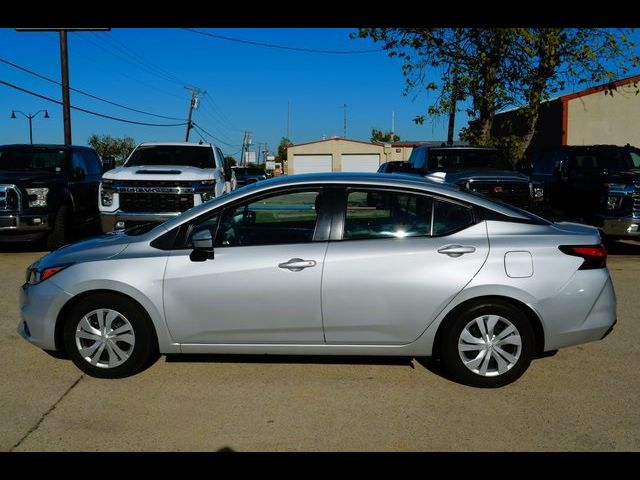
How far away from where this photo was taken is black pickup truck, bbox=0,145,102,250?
1113 cm

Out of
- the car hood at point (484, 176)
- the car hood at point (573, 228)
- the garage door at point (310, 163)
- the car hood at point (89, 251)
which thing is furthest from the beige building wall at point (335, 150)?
the car hood at point (89, 251)

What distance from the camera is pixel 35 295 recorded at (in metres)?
4.89

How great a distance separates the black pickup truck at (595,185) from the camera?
1076 centimetres

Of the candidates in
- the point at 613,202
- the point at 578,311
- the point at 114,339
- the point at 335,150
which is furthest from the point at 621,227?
the point at 335,150

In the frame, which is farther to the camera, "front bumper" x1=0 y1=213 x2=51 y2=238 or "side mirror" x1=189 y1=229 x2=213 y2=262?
"front bumper" x1=0 y1=213 x2=51 y2=238

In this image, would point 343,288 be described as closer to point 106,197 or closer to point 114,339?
point 114,339

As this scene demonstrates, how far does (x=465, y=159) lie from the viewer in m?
13.1

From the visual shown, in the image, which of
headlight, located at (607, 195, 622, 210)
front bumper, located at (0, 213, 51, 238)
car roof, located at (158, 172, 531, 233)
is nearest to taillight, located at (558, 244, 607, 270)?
car roof, located at (158, 172, 531, 233)

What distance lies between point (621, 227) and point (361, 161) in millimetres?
49073

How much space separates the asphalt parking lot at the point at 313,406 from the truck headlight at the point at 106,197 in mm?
5371

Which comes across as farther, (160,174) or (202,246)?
(160,174)

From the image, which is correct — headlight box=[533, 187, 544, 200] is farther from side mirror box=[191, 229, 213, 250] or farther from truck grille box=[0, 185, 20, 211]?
side mirror box=[191, 229, 213, 250]

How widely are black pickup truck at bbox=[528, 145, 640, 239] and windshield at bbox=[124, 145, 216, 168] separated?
22.2ft

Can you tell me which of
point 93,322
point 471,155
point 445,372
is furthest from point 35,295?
point 471,155
